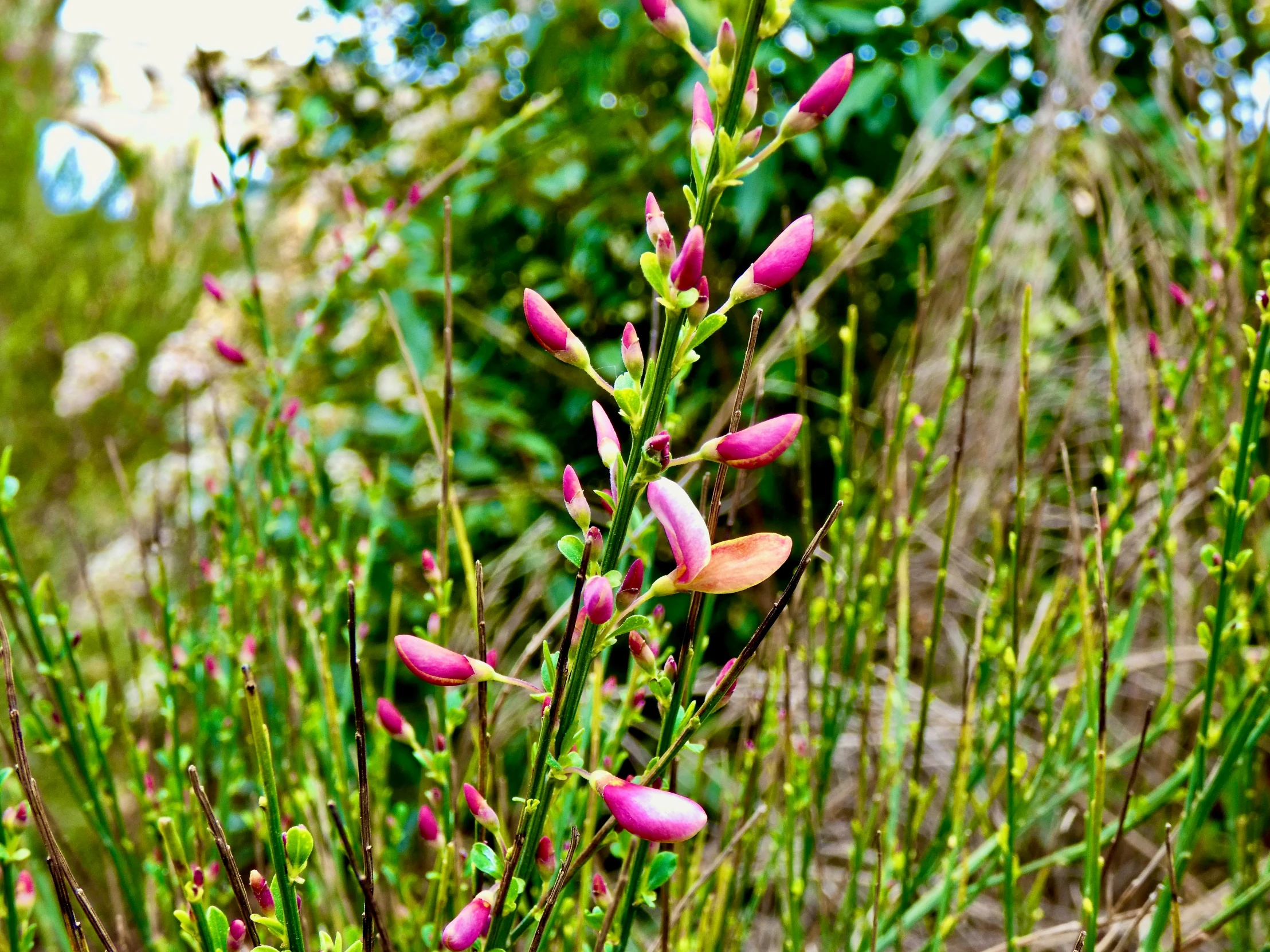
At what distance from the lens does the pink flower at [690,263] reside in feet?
0.86

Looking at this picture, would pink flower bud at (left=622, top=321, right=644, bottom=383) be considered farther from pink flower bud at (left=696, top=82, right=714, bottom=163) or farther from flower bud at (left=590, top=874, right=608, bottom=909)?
flower bud at (left=590, top=874, right=608, bottom=909)

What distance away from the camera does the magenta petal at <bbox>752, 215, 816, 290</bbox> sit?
299 millimetres

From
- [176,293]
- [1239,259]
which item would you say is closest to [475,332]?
[1239,259]

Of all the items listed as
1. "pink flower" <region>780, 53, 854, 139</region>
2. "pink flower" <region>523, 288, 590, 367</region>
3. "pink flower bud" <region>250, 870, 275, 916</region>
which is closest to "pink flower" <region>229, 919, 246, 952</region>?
"pink flower bud" <region>250, 870, 275, 916</region>

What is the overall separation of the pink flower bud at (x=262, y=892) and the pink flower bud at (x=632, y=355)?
21cm

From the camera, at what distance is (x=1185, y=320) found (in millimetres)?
933

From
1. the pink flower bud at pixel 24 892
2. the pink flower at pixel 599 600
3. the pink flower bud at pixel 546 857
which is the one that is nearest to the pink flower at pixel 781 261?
the pink flower at pixel 599 600

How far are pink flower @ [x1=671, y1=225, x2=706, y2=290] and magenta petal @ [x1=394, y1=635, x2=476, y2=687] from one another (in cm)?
14

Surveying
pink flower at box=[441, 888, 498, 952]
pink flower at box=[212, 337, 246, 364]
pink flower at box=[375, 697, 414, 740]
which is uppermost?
pink flower at box=[212, 337, 246, 364]

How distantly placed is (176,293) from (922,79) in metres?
3.36

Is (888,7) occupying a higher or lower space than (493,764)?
higher

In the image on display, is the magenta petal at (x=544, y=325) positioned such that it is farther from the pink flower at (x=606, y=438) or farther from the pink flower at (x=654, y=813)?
the pink flower at (x=654, y=813)

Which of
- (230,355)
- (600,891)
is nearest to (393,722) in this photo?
(600,891)

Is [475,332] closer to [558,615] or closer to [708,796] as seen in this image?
[708,796]
